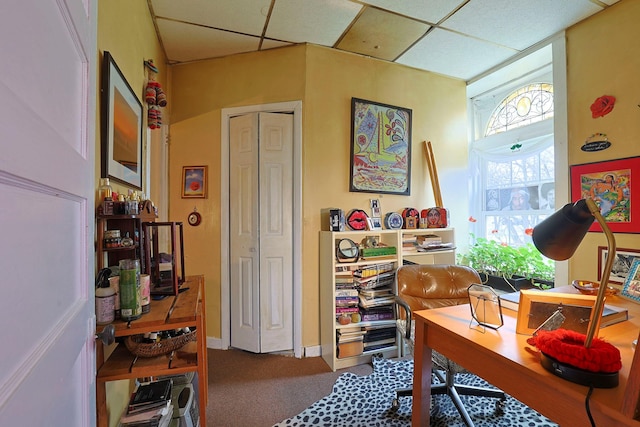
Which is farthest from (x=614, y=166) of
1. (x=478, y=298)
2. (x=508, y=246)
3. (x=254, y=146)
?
(x=254, y=146)

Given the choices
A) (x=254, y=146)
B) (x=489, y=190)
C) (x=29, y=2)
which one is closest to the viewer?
(x=29, y=2)

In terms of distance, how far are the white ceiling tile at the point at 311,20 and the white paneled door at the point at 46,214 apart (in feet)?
5.38

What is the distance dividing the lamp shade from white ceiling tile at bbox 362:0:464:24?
1824mm

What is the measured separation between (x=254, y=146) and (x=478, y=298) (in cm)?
206

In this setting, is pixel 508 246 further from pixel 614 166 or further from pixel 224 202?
pixel 224 202

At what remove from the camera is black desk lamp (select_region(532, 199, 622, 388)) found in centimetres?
80

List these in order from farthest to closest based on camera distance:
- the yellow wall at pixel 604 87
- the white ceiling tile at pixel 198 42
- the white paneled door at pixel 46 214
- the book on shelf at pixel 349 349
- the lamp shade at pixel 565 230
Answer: the book on shelf at pixel 349 349 → the white ceiling tile at pixel 198 42 → the yellow wall at pixel 604 87 → the lamp shade at pixel 565 230 → the white paneled door at pixel 46 214

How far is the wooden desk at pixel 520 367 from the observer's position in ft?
2.42

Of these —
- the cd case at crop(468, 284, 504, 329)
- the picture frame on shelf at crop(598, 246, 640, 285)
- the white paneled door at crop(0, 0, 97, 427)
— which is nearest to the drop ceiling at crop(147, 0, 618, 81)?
the white paneled door at crop(0, 0, 97, 427)

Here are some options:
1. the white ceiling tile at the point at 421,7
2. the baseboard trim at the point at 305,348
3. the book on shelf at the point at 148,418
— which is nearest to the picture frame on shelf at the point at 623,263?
the white ceiling tile at the point at 421,7

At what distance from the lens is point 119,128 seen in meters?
1.41

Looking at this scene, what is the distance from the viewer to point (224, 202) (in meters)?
2.56

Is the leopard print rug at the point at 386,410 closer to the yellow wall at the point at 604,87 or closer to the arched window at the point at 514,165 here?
the yellow wall at the point at 604,87

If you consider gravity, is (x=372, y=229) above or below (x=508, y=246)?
above
